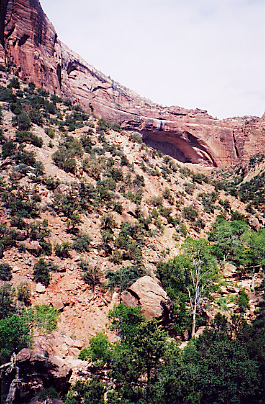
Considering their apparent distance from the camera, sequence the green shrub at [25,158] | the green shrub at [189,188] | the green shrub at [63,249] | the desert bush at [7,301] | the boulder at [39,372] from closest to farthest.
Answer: the boulder at [39,372]
the desert bush at [7,301]
the green shrub at [63,249]
the green shrub at [25,158]
the green shrub at [189,188]

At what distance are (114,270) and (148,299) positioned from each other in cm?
412

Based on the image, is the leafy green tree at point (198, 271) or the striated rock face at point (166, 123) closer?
the leafy green tree at point (198, 271)

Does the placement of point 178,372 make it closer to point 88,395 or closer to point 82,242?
point 88,395

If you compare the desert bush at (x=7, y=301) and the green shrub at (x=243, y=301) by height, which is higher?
the desert bush at (x=7, y=301)

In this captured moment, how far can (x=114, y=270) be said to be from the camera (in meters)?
20.8

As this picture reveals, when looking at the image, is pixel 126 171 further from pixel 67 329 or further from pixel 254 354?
pixel 254 354

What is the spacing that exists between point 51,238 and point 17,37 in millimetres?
40989

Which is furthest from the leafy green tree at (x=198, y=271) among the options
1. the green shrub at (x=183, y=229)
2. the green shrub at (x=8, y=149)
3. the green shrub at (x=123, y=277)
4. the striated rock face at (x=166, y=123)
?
the striated rock face at (x=166, y=123)

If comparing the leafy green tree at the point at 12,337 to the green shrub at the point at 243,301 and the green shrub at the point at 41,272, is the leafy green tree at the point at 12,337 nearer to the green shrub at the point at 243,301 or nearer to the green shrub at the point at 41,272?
the green shrub at the point at 41,272

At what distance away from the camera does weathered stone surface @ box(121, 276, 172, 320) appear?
17.3 metres

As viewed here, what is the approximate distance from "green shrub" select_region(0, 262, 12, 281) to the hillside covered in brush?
6 centimetres

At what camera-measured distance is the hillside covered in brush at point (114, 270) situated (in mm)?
11750

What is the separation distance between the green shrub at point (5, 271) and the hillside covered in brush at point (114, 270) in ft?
0.20

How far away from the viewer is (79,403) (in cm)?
1025
